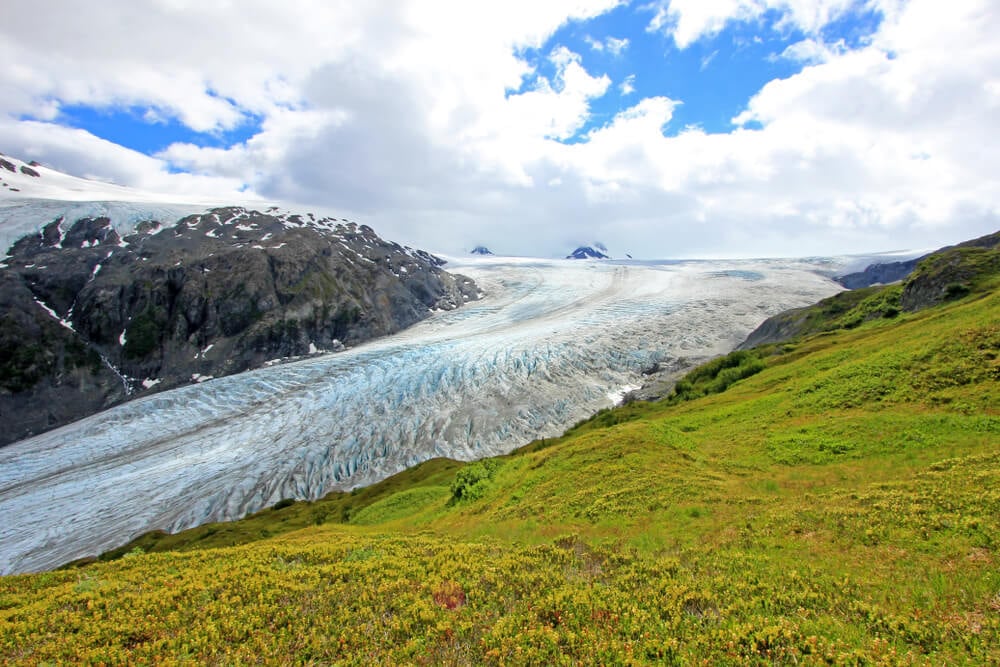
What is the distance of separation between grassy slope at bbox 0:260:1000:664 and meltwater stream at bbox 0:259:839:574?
39.3 m

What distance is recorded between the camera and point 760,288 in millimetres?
113875

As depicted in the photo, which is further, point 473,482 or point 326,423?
point 326,423

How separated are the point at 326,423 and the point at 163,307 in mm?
73681

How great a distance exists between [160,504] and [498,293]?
102999 mm

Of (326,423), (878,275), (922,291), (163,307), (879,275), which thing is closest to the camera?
(922,291)

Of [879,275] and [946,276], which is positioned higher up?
[879,275]

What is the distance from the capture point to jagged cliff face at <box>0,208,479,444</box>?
93.8m

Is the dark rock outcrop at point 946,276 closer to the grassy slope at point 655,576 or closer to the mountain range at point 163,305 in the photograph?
the grassy slope at point 655,576

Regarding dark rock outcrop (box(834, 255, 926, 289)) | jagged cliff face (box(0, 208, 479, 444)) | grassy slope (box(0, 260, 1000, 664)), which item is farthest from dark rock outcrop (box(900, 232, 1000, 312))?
jagged cliff face (box(0, 208, 479, 444))

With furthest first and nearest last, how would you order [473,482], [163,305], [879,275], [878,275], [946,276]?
[878,275] → [879,275] → [163,305] → [946,276] → [473,482]

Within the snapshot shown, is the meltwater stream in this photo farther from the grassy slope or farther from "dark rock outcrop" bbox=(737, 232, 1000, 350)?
the grassy slope

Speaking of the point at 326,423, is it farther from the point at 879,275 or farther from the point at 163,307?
the point at 879,275

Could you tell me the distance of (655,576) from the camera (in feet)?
32.9

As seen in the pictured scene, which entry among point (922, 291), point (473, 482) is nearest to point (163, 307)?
point (473, 482)
